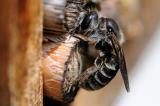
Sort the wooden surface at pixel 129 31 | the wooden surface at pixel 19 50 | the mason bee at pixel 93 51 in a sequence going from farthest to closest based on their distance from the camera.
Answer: the wooden surface at pixel 129 31 < the mason bee at pixel 93 51 < the wooden surface at pixel 19 50

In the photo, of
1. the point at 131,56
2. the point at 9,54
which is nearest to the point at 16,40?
the point at 9,54

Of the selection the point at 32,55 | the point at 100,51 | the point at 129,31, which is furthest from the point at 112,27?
the point at 129,31

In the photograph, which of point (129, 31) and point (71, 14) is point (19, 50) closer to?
point (71, 14)

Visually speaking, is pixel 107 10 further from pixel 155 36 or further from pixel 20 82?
pixel 155 36

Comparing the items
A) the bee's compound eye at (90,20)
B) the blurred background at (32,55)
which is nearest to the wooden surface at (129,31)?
the blurred background at (32,55)

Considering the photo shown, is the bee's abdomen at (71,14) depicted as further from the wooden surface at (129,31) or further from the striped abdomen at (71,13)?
the wooden surface at (129,31)

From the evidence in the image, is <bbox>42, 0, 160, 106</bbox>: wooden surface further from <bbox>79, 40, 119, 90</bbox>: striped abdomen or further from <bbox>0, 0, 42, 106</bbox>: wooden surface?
<bbox>0, 0, 42, 106</bbox>: wooden surface
